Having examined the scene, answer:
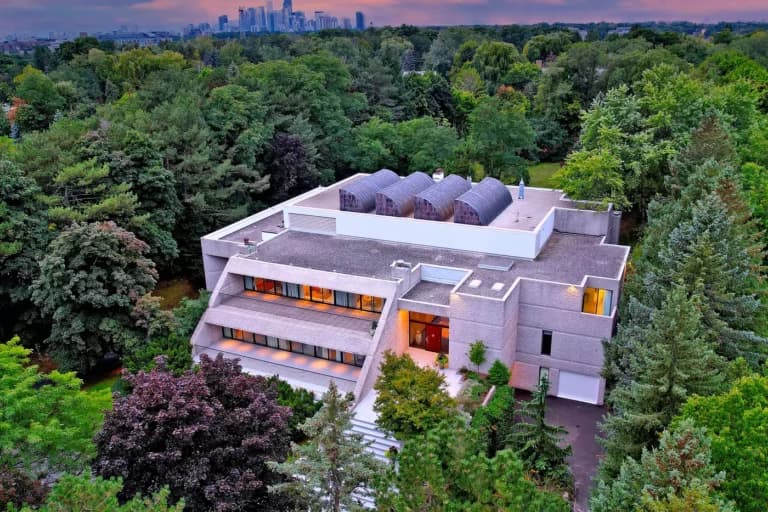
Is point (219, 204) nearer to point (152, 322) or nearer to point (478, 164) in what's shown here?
point (152, 322)

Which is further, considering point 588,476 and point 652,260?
point 652,260

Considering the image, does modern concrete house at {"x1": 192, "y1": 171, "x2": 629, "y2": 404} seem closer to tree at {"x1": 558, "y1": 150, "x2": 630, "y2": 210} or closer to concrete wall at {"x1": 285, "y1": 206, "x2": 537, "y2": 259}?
concrete wall at {"x1": 285, "y1": 206, "x2": 537, "y2": 259}

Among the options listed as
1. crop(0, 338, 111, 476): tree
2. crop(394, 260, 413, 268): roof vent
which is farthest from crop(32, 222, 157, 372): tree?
crop(394, 260, 413, 268): roof vent

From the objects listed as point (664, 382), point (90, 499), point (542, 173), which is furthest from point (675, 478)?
point (542, 173)

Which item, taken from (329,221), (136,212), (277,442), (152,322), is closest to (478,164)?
(329,221)

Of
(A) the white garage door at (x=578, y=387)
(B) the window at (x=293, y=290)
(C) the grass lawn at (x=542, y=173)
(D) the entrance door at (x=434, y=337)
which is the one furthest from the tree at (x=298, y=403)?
(C) the grass lawn at (x=542, y=173)

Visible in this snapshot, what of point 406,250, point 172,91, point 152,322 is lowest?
point 152,322
